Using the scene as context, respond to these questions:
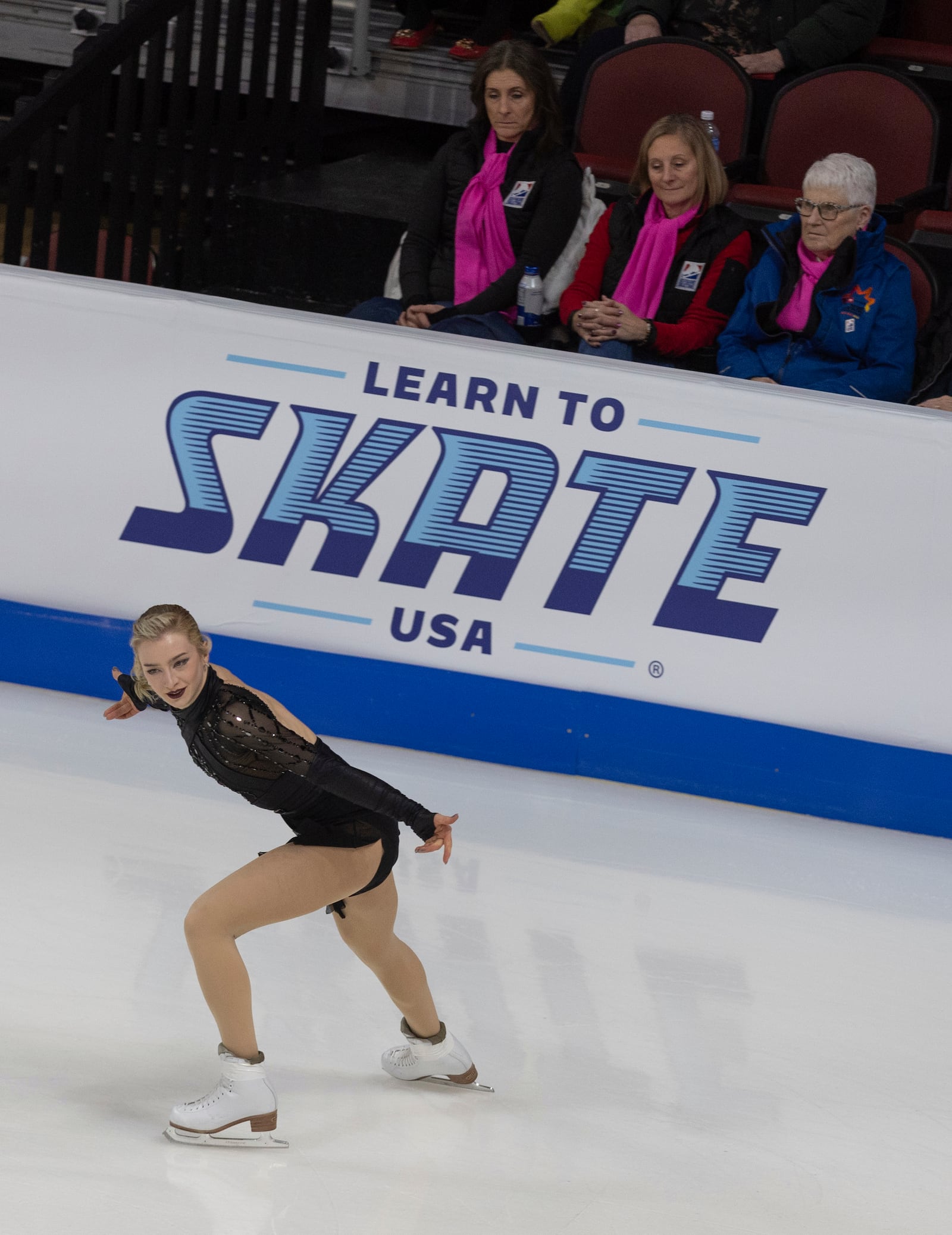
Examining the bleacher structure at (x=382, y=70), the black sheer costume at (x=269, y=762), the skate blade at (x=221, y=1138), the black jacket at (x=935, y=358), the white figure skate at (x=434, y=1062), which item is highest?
the bleacher structure at (x=382, y=70)

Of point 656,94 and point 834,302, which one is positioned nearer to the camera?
point 834,302

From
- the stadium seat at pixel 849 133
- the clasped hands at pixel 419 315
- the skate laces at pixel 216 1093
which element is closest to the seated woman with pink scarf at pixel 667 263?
the clasped hands at pixel 419 315

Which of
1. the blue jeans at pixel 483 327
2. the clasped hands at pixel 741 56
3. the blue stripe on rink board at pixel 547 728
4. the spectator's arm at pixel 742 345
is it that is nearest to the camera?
the blue stripe on rink board at pixel 547 728

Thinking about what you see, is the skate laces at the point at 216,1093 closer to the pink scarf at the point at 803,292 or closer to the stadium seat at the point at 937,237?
the pink scarf at the point at 803,292

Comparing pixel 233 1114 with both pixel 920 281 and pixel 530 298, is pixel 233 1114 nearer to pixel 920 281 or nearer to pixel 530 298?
pixel 530 298

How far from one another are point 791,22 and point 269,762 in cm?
453

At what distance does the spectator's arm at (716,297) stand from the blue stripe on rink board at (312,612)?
1.30 meters

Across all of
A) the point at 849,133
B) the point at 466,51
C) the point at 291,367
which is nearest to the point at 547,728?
the point at 291,367

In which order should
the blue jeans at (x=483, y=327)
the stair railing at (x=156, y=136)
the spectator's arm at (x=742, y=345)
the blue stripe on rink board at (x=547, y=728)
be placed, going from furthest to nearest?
the stair railing at (x=156, y=136), the blue jeans at (x=483, y=327), the spectator's arm at (x=742, y=345), the blue stripe on rink board at (x=547, y=728)

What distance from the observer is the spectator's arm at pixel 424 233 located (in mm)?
4988

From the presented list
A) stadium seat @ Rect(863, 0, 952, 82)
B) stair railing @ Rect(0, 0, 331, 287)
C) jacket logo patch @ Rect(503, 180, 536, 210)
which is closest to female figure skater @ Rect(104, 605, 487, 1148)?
jacket logo patch @ Rect(503, 180, 536, 210)

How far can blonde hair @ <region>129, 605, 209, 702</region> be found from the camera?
2416 mm

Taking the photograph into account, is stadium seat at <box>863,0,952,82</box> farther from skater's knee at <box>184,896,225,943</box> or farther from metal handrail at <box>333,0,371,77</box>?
skater's knee at <box>184,896,225,943</box>

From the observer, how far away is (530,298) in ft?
15.8
